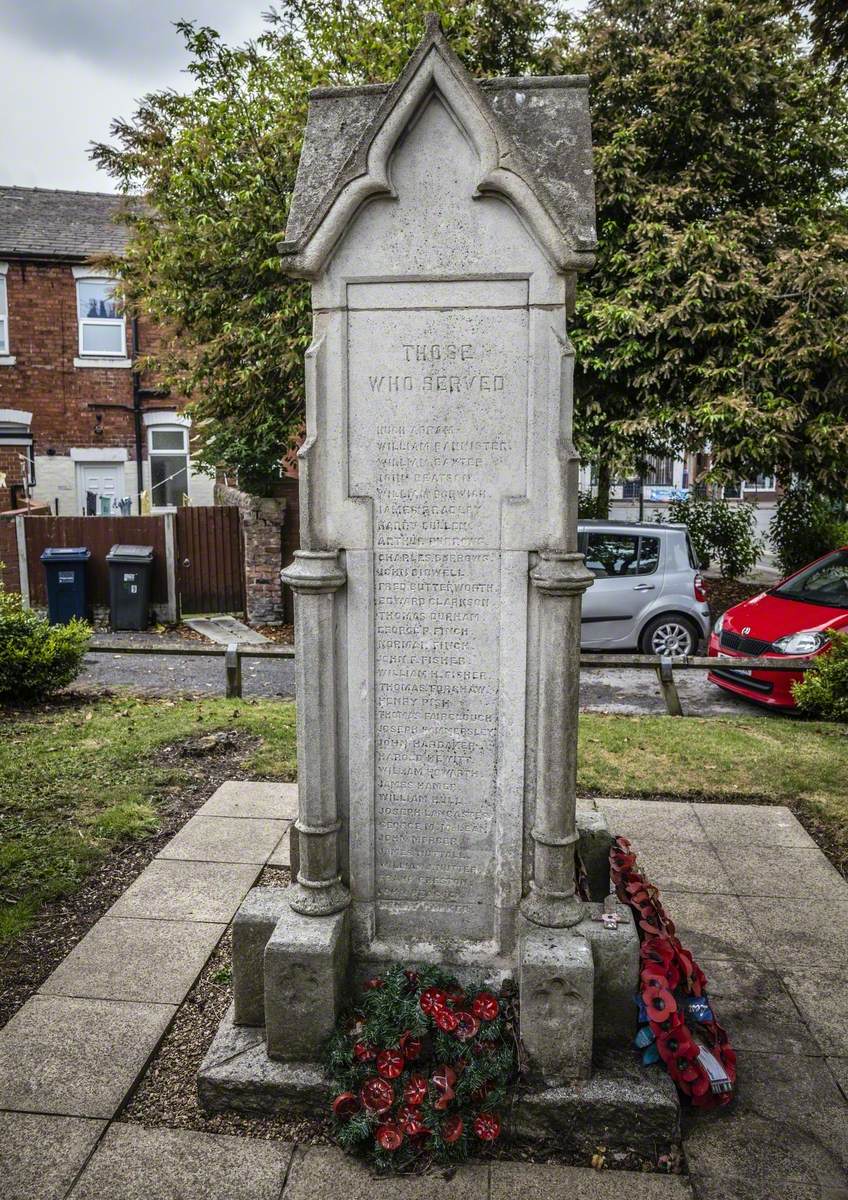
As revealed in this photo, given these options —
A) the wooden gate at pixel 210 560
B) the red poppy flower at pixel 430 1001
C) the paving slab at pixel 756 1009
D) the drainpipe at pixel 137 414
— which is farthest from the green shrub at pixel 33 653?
the drainpipe at pixel 137 414

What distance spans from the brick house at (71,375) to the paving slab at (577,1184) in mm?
19056

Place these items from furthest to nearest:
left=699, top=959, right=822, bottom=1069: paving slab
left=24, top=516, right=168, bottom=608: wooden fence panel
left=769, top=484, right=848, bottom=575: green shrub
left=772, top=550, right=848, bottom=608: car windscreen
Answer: left=769, top=484, right=848, bottom=575: green shrub
left=24, top=516, right=168, bottom=608: wooden fence panel
left=772, top=550, right=848, bottom=608: car windscreen
left=699, top=959, right=822, bottom=1069: paving slab

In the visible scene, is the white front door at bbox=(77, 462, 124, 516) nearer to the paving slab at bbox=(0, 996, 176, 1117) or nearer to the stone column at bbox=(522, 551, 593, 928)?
the paving slab at bbox=(0, 996, 176, 1117)

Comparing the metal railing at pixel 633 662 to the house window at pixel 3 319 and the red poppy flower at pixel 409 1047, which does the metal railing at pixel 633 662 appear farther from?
the house window at pixel 3 319

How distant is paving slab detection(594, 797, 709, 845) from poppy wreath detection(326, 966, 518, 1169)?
8.23ft

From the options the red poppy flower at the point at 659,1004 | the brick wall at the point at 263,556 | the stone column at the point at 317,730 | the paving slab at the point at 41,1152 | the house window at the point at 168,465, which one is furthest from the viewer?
the house window at the point at 168,465

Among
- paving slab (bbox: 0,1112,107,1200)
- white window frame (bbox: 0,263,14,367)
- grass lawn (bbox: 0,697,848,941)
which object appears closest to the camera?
paving slab (bbox: 0,1112,107,1200)

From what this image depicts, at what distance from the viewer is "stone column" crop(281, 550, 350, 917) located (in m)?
3.65

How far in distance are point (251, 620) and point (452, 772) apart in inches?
457

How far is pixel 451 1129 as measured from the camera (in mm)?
3229

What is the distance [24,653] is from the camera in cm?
873

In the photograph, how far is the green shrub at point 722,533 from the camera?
1870cm

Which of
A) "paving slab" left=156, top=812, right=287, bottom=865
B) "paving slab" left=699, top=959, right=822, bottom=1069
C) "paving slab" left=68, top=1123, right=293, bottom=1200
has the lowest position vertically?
"paving slab" left=68, top=1123, right=293, bottom=1200

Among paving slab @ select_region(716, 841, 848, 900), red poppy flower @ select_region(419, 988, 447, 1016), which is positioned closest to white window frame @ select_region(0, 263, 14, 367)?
paving slab @ select_region(716, 841, 848, 900)
